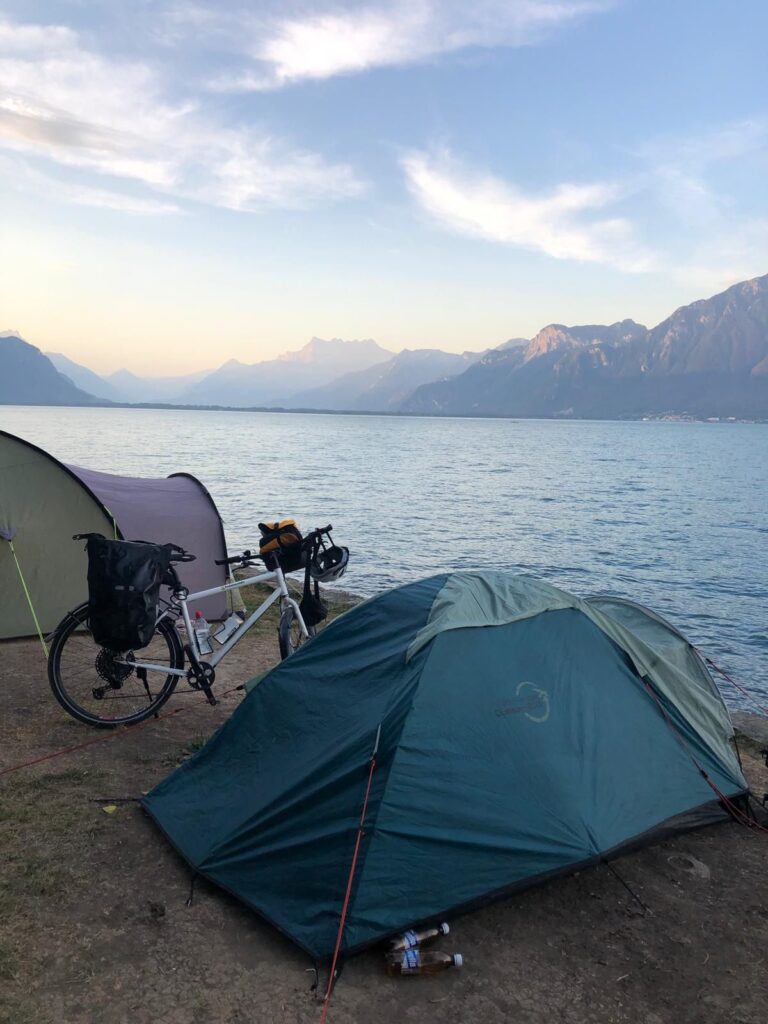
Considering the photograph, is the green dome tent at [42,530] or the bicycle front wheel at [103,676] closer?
the bicycle front wheel at [103,676]

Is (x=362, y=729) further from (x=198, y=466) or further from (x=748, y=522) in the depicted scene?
(x=198, y=466)

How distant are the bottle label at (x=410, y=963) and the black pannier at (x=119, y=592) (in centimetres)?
349

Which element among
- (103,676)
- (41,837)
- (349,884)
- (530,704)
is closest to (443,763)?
(530,704)

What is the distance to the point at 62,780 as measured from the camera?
6.48 metres

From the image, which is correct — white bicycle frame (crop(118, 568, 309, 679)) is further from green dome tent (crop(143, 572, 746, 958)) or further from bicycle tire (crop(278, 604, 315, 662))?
green dome tent (crop(143, 572, 746, 958))

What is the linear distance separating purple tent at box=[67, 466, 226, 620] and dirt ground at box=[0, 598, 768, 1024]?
5.05 m

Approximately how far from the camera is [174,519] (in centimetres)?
1149

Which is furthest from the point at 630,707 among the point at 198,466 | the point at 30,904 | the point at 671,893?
the point at 198,466

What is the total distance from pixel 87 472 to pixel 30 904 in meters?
7.54

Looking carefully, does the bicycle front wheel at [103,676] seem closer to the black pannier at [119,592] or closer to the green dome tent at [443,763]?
the black pannier at [119,592]

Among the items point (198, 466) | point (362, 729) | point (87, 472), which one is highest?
Answer: point (87, 472)

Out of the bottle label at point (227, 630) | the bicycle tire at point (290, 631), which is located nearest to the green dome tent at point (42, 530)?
the bottle label at point (227, 630)

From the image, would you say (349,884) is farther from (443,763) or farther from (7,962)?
(7,962)

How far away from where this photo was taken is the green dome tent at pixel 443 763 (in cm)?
467
